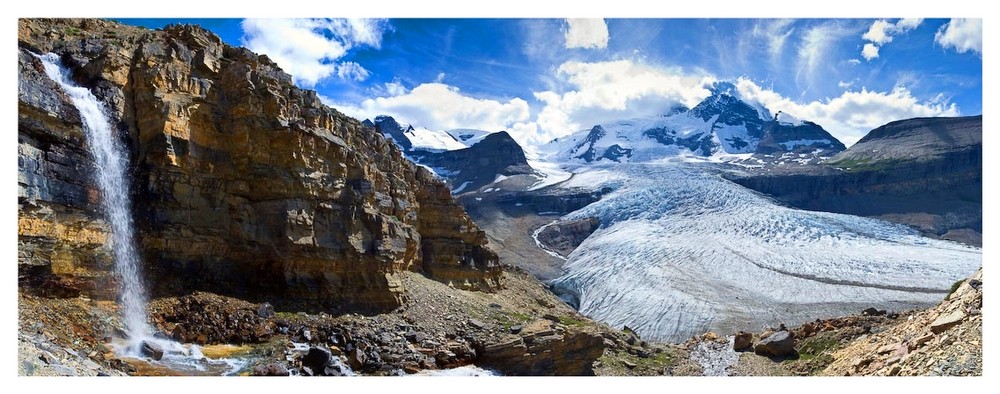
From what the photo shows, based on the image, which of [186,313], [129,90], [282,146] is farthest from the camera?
[282,146]

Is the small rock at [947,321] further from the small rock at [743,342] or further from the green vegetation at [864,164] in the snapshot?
the green vegetation at [864,164]

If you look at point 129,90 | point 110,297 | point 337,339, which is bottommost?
point 337,339

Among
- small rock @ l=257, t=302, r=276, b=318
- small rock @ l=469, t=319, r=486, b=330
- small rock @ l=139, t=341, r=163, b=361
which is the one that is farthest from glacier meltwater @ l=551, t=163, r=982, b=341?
small rock @ l=139, t=341, r=163, b=361

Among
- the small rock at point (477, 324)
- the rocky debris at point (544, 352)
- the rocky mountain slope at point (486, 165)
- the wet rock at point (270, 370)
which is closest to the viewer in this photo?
the wet rock at point (270, 370)

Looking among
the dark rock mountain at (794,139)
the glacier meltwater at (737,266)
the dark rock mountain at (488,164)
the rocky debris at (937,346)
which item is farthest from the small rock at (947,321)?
the dark rock mountain at (794,139)

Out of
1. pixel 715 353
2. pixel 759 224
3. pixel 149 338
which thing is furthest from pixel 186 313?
pixel 759 224

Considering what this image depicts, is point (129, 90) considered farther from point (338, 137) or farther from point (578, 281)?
point (578, 281)

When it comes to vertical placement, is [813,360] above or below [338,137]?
below
